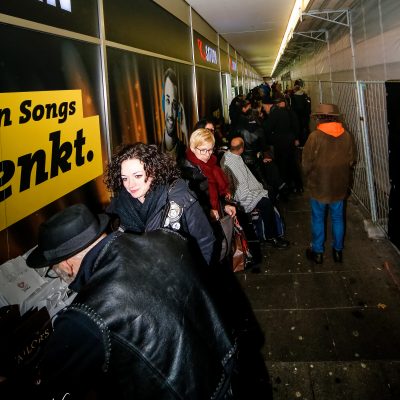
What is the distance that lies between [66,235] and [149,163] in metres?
1.06

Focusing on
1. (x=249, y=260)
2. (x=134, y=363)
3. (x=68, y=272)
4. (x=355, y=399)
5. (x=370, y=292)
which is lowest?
(x=355, y=399)

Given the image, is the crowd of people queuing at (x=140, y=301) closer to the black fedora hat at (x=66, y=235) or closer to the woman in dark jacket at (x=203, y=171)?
the black fedora hat at (x=66, y=235)

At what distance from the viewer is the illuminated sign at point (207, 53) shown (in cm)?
804

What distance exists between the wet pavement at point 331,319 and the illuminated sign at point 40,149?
2.31 metres

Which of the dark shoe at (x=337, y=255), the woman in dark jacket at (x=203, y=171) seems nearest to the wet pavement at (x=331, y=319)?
the dark shoe at (x=337, y=255)

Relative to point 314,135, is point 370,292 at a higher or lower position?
lower

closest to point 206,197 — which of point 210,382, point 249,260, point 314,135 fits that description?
point 249,260

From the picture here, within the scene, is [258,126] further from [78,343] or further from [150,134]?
[78,343]

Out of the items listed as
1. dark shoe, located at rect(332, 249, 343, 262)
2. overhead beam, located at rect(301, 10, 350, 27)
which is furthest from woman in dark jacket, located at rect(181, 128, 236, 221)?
overhead beam, located at rect(301, 10, 350, 27)

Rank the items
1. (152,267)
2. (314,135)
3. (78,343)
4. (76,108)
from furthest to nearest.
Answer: (314,135) → (76,108) → (152,267) → (78,343)

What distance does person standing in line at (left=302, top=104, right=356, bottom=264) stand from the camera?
3.78 m

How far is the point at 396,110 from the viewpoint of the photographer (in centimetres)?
360

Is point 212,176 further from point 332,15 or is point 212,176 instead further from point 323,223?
point 332,15

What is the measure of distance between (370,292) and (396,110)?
2.04 metres
